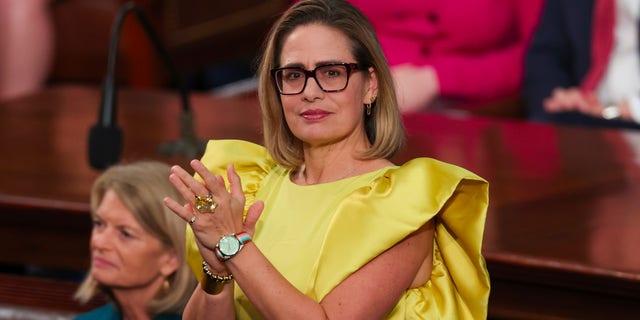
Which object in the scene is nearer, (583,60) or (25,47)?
(583,60)

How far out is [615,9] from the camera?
453cm

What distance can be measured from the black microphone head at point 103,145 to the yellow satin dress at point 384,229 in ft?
3.84

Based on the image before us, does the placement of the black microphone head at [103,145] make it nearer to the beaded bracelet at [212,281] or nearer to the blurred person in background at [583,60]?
the beaded bracelet at [212,281]

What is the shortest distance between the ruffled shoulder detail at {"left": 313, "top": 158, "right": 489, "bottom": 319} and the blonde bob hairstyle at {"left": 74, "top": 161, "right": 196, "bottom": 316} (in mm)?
695

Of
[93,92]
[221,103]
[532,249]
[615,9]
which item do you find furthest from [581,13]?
[532,249]

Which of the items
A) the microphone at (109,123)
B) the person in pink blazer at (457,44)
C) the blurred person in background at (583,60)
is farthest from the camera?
the person in pink blazer at (457,44)

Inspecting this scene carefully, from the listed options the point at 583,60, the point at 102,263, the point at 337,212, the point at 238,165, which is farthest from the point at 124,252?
the point at 583,60

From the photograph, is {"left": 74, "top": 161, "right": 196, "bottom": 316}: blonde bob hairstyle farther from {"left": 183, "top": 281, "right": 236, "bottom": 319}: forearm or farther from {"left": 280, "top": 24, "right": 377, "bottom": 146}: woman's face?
{"left": 280, "top": 24, "right": 377, "bottom": 146}: woman's face

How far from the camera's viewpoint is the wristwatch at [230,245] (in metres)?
2.04

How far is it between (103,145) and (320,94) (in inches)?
53.3

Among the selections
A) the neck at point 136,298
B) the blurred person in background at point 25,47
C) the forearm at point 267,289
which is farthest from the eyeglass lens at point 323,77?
the blurred person in background at point 25,47

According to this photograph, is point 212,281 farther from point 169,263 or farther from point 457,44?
point 457,44

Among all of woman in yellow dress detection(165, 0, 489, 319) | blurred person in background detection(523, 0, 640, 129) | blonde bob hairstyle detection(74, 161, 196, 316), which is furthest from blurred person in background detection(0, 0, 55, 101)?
woman in yellow dress detection(165, 0, 489, 319)

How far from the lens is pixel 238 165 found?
2.37m
